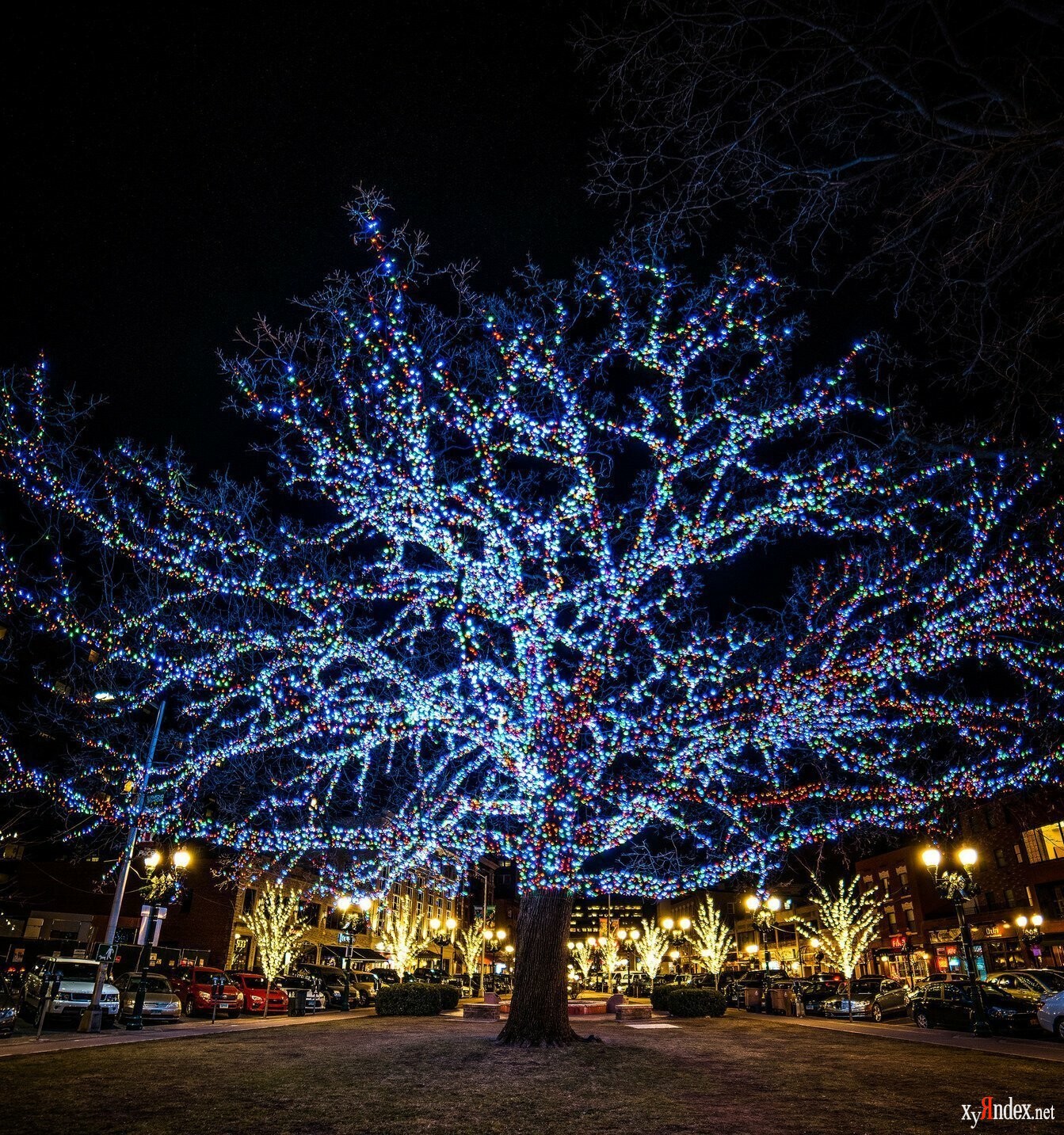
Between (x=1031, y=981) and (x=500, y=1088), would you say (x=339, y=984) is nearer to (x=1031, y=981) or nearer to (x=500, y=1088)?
(x=1031, y=981)

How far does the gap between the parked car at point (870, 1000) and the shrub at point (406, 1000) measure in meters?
14.6

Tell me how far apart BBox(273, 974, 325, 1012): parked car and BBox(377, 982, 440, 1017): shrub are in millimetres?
4612

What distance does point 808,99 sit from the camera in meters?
6.59

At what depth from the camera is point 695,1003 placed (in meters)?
25.0

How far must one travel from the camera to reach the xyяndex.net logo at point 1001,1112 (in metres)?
6.48

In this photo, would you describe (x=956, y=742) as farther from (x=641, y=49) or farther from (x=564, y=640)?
(x=641, y=49)

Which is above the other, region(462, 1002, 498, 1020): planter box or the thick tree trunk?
the thick tree trunk

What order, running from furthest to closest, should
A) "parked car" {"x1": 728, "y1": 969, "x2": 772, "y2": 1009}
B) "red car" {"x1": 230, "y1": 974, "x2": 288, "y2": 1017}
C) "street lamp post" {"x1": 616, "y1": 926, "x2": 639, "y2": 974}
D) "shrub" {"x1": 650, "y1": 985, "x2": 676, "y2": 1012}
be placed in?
"street lamp post" {"x1": 616, "y1": 926, "x2": 639, "y2": 974} → "parked car" {"x1": 728, "y1": 969, "x2": 772, "y2": 1009} → "shrub" {"x1": 650, "y1": 985, "x2": 676, "y2": 1012} → "red car" {"x1": 230, "y1": 974, "x2": 288, "y2": 1017}

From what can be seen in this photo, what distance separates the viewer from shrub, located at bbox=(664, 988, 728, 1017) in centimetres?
2502

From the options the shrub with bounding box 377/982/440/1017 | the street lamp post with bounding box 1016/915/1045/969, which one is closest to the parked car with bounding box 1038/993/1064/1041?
the shrub with bounding box 377/982/440/1017

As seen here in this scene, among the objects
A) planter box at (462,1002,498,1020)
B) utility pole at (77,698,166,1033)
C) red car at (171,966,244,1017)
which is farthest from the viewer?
red car at (171,966,244,1017)

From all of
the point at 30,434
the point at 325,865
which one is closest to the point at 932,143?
the point at 30,434

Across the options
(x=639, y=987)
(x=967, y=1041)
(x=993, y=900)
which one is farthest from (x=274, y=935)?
(x=993, y=900)

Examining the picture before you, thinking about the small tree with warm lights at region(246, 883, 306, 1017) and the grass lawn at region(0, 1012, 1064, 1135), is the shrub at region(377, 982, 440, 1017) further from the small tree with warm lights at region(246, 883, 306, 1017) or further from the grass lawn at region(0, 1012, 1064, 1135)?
the grass lawn at region(0, 1012, 1064, 1135)
